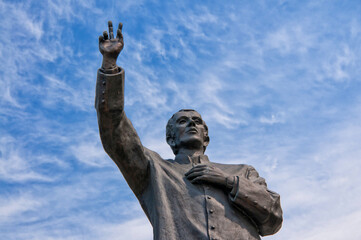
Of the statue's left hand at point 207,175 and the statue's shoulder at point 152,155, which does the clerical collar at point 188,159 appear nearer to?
the statue's shoulder at point 152,155

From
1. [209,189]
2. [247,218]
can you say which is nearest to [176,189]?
[209,189]

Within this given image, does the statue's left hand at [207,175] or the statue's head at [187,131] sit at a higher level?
the statue's head at [187,131]

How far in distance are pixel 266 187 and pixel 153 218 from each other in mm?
1747

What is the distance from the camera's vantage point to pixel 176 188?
323 inches

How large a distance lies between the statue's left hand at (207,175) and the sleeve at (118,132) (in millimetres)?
653

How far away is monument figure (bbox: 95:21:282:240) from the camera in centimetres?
785

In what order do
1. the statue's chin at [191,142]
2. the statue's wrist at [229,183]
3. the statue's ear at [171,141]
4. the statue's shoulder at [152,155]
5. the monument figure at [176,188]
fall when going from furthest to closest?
the statue's ear at [171,141] → the statue's chin at [191,142] → the statue's shoulder at [152,155] → the statue's wrist at [229,183] → the monument figure at [176,188]

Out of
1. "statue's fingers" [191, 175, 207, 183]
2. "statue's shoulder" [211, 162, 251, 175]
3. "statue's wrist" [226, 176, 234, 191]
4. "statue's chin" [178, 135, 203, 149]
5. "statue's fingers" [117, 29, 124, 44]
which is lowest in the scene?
"statue's wrist" [226, 176, 234, 191]

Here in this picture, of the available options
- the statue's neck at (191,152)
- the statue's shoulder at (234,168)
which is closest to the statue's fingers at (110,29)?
the statue's neck at (191,152)

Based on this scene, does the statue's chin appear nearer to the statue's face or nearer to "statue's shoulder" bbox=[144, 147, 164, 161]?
the statue's face

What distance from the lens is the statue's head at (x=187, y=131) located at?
9148 mm

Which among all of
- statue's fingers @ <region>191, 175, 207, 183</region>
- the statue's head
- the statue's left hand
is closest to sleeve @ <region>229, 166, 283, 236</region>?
the statue's left hand

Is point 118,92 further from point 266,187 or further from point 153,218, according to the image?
point 266,187

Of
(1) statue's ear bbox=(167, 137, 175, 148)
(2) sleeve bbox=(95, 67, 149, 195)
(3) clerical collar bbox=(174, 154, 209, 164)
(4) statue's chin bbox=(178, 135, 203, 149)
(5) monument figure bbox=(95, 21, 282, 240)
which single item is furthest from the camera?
(1) statue's ear bbox=(167, 137, 175, 148)
